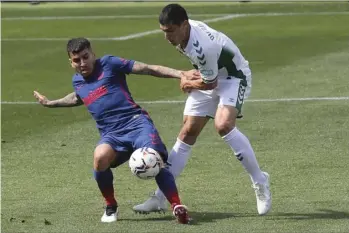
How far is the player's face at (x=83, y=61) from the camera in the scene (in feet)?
31.7

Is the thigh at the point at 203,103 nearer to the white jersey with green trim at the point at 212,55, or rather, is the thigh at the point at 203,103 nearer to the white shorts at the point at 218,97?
the white shorts at the point at 218,97

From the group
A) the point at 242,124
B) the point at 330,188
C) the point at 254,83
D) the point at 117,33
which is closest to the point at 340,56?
the point at 254,83

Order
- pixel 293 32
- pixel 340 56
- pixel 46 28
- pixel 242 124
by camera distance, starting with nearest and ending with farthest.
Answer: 1. pixel 242 124
2. pixel 340 56
3. pixel 293 32
4. pixel 46 28

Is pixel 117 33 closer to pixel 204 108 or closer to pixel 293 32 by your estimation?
pixel 293 32

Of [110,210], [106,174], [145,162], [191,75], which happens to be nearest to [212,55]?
[191,75]

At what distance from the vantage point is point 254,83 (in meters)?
20.1

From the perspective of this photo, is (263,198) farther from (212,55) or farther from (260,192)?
(212,55)

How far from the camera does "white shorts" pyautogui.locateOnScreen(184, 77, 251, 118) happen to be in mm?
9852

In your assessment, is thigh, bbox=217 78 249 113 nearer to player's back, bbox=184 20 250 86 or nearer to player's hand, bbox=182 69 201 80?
player's back, bbox=184 20 250 86

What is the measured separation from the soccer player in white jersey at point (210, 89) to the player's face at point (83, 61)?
2.50 feet

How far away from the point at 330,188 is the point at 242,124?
4923mm

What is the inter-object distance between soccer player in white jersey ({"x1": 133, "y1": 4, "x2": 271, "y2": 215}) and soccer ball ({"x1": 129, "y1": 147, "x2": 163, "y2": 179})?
651mm

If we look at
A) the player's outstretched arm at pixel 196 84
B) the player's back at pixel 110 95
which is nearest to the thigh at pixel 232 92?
the player's outstretched arm at pixel 196 84

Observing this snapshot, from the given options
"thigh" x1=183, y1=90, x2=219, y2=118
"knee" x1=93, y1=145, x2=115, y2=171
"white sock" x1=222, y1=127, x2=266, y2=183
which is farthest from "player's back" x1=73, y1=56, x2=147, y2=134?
"white sock" x1=222, y1=127, x2=266, y2=183
